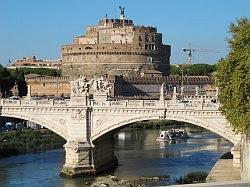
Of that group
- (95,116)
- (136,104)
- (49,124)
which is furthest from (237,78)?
(49,124)

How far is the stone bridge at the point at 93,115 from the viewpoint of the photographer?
862 inches

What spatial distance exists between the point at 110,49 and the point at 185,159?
3490cm

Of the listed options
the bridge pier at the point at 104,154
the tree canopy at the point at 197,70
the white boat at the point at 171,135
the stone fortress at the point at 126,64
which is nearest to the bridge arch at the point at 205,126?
the bridge pier at the point at 104,154

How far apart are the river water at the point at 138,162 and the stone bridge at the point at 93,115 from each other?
108cm

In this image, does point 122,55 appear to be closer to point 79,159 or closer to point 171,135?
point 171,135

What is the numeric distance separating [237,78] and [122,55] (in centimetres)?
4750

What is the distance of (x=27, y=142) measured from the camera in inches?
1371

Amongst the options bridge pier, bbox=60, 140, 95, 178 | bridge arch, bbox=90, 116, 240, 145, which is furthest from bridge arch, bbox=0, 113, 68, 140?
bridge arch, bbox=90, 116, 240, 145

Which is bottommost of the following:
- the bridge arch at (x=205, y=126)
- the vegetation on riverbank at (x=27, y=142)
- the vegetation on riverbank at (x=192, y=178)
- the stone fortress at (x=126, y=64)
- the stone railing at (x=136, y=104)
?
the vegetation on riverbank at (x=192, y=178)

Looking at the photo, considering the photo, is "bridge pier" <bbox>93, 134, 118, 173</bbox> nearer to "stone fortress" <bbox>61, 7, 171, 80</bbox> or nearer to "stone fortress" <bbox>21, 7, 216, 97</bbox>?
"stone fortress" <bbox>21, 7, 216, 97</bbox>

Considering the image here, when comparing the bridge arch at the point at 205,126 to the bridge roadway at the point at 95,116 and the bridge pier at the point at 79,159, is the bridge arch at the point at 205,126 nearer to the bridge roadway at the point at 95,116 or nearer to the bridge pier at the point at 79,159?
the bridge roadway at the point at 95,116

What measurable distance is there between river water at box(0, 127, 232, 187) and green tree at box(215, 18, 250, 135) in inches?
242

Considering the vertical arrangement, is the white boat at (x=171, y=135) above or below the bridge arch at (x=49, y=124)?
below

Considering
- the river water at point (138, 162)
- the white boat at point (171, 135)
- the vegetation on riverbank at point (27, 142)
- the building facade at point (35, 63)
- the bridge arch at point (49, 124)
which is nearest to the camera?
the river water at point (138, 162)
